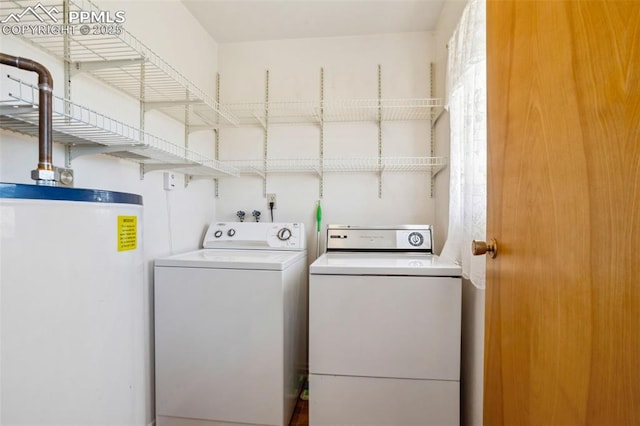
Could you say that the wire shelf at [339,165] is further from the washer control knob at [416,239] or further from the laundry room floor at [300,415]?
the laundry room floor at [300,415]

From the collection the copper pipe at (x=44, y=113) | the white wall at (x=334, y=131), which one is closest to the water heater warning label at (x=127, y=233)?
the copper pipe at (x=44, y=113)

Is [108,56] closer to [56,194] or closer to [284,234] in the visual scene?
[56,194]

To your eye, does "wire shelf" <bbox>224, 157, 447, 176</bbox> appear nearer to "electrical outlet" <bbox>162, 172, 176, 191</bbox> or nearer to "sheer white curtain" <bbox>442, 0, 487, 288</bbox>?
"electrical outlet" <bbox>162, 172, 176, 191</bbox>

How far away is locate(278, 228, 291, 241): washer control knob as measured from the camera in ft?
6.70

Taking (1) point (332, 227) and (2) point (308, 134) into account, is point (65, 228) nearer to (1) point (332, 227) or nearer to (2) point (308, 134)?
(1) point (332, 227)

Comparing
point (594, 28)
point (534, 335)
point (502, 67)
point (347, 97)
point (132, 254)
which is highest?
point (347, 97)

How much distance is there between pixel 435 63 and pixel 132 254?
2.25 meters

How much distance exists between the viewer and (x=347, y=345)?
139 centimetres

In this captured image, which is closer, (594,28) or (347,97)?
(594,28)

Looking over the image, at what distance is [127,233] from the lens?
1003mm

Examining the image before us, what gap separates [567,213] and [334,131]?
5.98 ft

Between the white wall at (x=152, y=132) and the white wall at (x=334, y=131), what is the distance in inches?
8.8

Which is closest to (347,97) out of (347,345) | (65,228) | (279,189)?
(279,189)

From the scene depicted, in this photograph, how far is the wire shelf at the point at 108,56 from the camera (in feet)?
3.37
